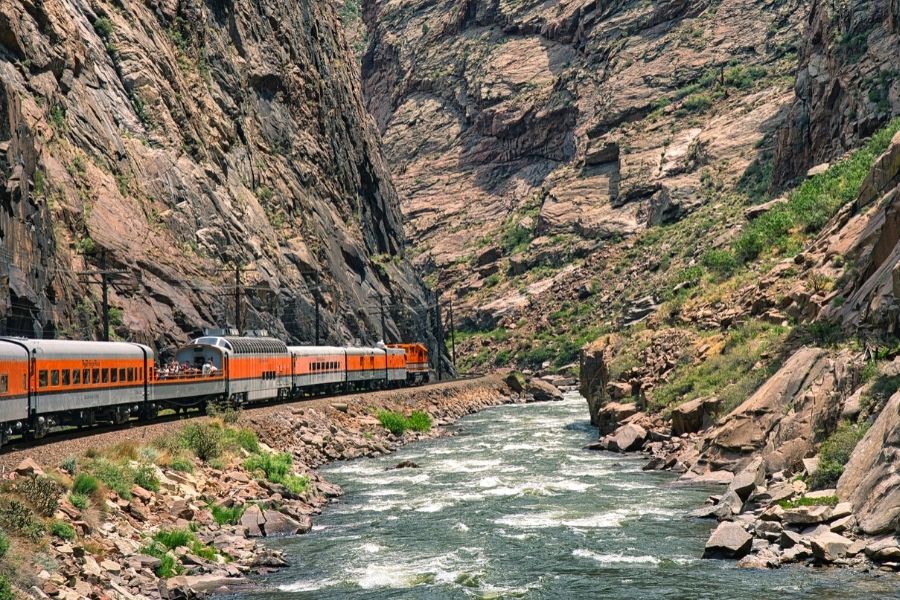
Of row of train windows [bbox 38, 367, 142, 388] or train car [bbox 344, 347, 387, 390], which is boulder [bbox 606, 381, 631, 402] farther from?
row of train windows [bbox 38, 367, 142, 388]

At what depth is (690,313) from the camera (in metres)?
54.5

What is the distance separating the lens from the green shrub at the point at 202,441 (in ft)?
103

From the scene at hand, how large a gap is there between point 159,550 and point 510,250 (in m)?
125

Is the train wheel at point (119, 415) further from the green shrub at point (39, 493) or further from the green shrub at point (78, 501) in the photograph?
the green shrub at point (39, 493)

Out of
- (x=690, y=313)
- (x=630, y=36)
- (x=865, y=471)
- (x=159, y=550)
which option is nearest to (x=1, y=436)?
(x=159, y=550)

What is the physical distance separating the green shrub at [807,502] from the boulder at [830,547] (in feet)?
7.20

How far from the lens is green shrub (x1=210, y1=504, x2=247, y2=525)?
2502 cm

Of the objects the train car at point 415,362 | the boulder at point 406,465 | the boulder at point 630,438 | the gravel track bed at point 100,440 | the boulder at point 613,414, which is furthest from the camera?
the train car at point 415,362

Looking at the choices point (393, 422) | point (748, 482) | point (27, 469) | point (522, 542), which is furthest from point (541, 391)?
point (27, 469)

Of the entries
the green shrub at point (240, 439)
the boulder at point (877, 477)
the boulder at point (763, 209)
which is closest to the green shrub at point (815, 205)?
the boulder at point (763, 209)

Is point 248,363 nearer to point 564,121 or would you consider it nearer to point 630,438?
point 630,438

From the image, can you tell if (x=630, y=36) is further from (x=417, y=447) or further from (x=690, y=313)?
(x=417, y=447)

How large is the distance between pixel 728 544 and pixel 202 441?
17.3 meters

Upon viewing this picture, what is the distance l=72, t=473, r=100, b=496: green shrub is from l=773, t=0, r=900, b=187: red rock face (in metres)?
56.6
